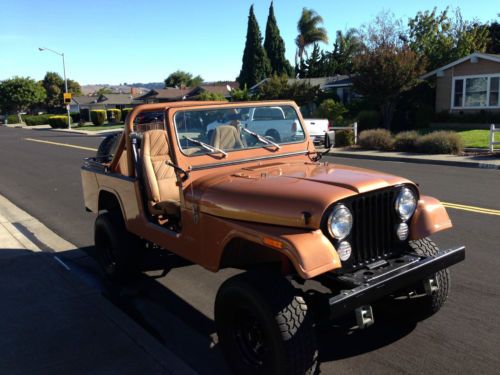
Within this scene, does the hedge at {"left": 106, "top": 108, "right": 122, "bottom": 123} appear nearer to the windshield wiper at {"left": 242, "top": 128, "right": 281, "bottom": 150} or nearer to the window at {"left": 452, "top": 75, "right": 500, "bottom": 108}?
the window at {"left": 452, "top": 75, "right": 500, "bottom": 108}

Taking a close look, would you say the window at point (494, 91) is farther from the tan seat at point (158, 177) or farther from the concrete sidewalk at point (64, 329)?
the concrete sidewalk at point (64, 329)

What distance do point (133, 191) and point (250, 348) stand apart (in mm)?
2004

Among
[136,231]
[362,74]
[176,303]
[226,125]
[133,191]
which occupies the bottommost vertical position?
[176,303]

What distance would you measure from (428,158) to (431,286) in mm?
12337

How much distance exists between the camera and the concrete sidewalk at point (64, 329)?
11.2ft

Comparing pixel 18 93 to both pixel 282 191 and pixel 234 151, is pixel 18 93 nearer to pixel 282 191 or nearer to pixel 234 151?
pixel 234 151

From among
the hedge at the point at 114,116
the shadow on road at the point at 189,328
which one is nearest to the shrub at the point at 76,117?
the hedge at the point at 114,116

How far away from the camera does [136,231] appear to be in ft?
15.2

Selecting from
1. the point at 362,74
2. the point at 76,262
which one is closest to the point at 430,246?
the point at 76,262

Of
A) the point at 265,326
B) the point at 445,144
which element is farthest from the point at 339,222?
the point at 445,144

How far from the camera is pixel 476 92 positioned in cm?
2584

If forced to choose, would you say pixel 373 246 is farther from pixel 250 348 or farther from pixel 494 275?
pixel 494 275

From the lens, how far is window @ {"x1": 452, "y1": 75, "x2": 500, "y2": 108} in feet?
82.0

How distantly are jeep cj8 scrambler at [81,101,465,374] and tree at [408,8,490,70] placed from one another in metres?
24.8
